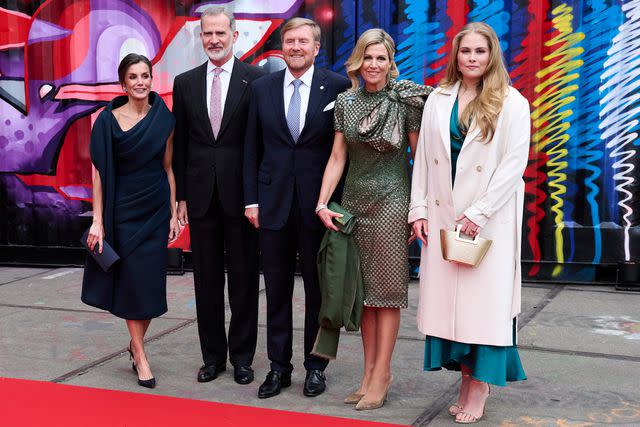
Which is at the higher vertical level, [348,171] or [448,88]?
[448,88]

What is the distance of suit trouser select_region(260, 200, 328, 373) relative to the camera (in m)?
4.66

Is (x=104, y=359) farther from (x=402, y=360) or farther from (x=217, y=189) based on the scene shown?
(x=402, y=360)

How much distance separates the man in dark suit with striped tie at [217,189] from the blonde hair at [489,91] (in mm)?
1331

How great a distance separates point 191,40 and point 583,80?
11.1 feet

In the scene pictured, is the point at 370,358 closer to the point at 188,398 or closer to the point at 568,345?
the point at 188,398

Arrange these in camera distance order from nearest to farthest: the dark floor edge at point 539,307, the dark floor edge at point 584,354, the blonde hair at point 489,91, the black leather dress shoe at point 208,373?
the blonde hair at point 489,91 → the black leather dress shoe at point 208,373 → the dark floor edge at point 584,354 → the dark floor edge at point 539,307

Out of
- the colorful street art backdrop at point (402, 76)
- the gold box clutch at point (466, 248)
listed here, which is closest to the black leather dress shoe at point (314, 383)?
the gold box clutch at point (466, 248)

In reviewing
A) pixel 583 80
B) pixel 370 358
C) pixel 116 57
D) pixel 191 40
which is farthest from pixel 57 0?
pixel 370 358

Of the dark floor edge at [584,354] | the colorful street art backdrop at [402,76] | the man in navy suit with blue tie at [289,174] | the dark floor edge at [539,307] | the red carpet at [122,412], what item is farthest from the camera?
the colorful street art backdrop at [402,76]

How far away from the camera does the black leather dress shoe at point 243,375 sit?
4.87 m

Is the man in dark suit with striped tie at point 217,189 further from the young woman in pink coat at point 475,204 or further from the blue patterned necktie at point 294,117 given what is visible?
the young woman in pink coat at point 475,204

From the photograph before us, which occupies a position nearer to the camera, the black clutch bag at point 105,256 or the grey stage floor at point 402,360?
the grey stage floor at point 402,360

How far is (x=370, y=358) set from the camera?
4.52 meters

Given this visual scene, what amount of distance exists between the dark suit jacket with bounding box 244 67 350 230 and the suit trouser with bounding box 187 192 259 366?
0.30 metres
